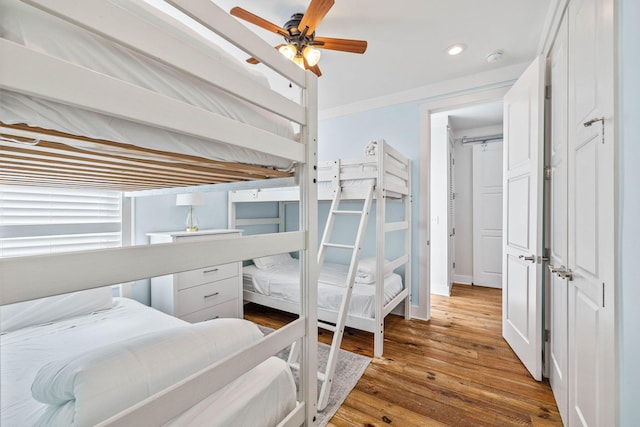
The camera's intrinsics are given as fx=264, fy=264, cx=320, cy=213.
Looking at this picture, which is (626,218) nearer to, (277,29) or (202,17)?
(202,17)

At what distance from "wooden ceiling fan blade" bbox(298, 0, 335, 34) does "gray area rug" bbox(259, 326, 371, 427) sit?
2309 mm

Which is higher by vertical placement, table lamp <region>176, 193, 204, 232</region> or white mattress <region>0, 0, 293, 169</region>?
white mattress <region>0, 0, 293, 169</region>

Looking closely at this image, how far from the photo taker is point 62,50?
1.62 ft

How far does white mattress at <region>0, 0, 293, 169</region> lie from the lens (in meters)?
0.46

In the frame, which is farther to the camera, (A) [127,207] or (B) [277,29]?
(A) [127,207]

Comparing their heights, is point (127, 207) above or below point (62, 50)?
below

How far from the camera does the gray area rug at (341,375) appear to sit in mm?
1567

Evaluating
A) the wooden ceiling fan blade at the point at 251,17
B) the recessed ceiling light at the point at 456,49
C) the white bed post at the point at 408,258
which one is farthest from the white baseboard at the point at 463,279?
the wooden ceiling fan blade at the point at 251,17

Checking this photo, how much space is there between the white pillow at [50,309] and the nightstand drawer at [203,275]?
19.9 inches

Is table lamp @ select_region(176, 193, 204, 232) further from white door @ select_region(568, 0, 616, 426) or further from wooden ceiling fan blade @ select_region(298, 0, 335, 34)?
white door @ select_region(568, 0, 616, 426)

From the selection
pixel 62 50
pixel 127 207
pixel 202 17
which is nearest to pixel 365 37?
pixel 202 17

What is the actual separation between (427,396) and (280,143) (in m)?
1.80

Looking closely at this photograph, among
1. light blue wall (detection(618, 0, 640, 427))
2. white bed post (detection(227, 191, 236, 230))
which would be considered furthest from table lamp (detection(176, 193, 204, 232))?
light blue wall (detection(618, 0, 640, 427))

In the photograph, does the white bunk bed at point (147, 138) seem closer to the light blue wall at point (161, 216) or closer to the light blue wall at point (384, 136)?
the light blue wall at point (161, 216)
